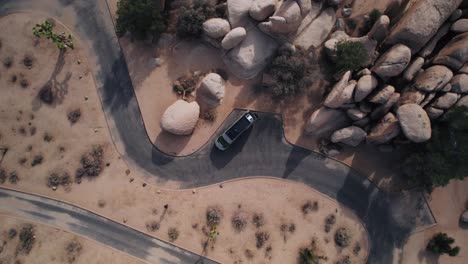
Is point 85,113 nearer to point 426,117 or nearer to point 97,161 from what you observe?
point 97,161

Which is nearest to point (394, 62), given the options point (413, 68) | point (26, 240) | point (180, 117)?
point (413, 68)

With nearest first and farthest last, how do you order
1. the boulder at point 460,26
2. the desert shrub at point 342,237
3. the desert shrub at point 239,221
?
the boulder at point 460,26 < the desert shrub at point 342,237 < the desert shrub at point 239,221

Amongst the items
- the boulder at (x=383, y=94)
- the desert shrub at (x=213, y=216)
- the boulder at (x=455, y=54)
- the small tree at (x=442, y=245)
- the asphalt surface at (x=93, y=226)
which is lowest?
the asphalt surface at (x=93, y=226)

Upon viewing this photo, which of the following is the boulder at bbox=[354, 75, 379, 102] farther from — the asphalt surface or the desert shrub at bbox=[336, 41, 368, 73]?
the asphalt surface

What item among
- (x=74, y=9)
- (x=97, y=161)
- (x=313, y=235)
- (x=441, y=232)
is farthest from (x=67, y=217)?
(x=441, y=232)

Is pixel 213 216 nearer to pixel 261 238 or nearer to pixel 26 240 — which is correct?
pixel 261 238

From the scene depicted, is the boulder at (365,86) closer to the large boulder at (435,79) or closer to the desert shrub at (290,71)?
the large boulder at (435,79)

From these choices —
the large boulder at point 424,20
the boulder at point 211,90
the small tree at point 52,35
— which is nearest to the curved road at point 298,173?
the boulder at point 211,90
